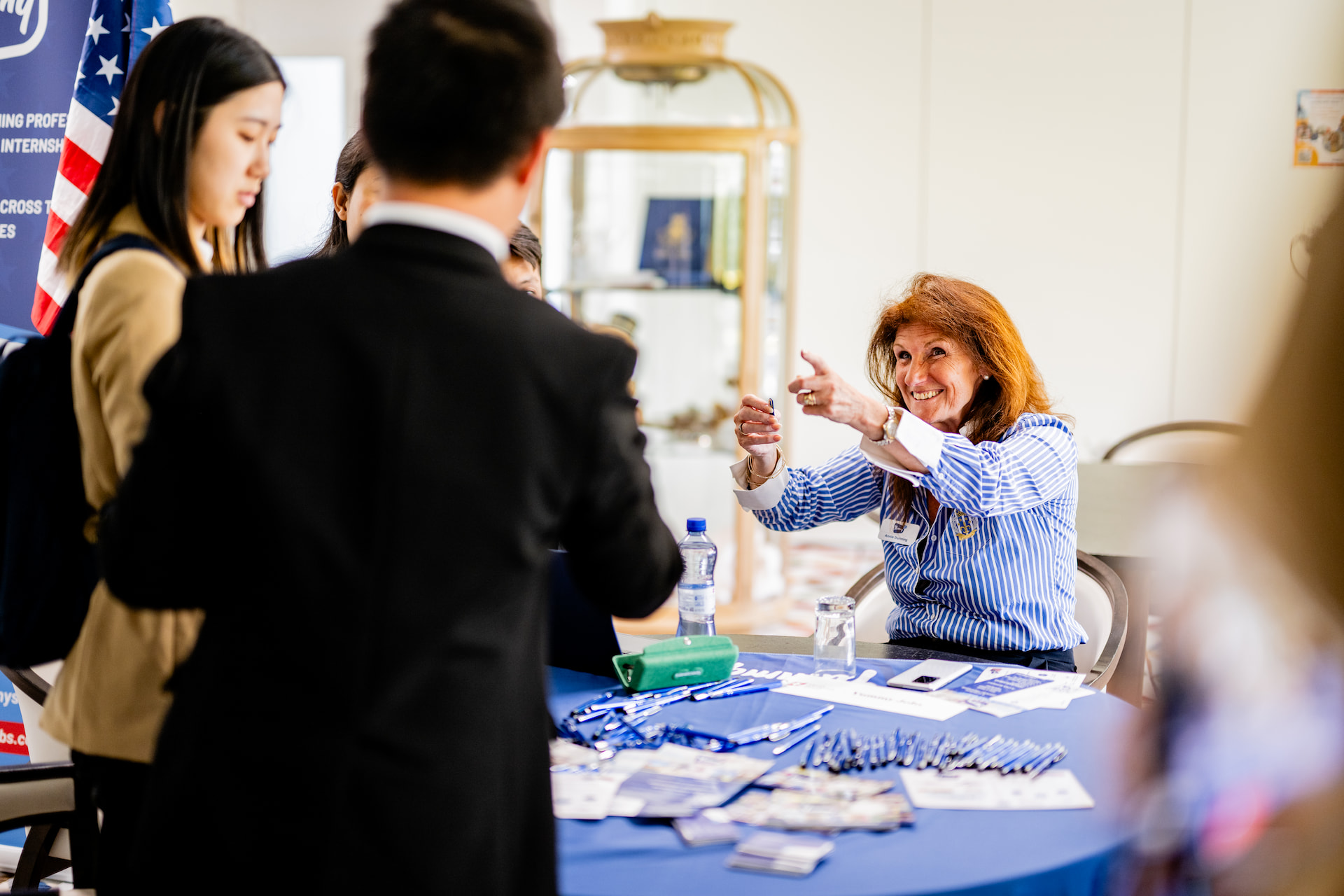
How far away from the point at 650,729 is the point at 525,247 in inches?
48.7

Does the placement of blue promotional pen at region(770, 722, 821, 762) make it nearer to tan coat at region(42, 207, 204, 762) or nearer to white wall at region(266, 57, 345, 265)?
tan coat at region(42, 207, 204, 762)

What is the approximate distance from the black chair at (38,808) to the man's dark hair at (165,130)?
818 millimetres

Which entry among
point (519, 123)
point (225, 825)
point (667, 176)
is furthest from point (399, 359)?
point (667, 176)

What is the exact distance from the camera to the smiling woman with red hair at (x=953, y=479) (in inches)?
91.2

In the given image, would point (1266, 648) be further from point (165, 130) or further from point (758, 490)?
point (758, 490)

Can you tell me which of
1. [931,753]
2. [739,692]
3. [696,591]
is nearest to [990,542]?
[696,591]

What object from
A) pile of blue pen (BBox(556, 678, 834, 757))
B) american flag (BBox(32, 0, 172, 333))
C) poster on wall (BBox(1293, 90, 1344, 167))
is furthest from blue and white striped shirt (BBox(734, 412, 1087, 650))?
poster on wall (BBox(1293, 90, 1344, 167))

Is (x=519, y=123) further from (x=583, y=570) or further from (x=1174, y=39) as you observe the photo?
(x=1174, y=39)

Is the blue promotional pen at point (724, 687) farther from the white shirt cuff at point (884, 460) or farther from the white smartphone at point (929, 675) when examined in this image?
the white shirt cuff at point (884, 460)

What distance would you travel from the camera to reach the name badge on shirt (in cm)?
247

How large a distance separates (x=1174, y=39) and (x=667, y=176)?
3366 millimetres

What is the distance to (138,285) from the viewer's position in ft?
4.41

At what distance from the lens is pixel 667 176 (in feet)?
18.0

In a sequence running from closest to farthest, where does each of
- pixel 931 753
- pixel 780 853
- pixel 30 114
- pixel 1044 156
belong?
pixel 780 853
pixel 931 753
pixel 30 114
pixel 1044 156
